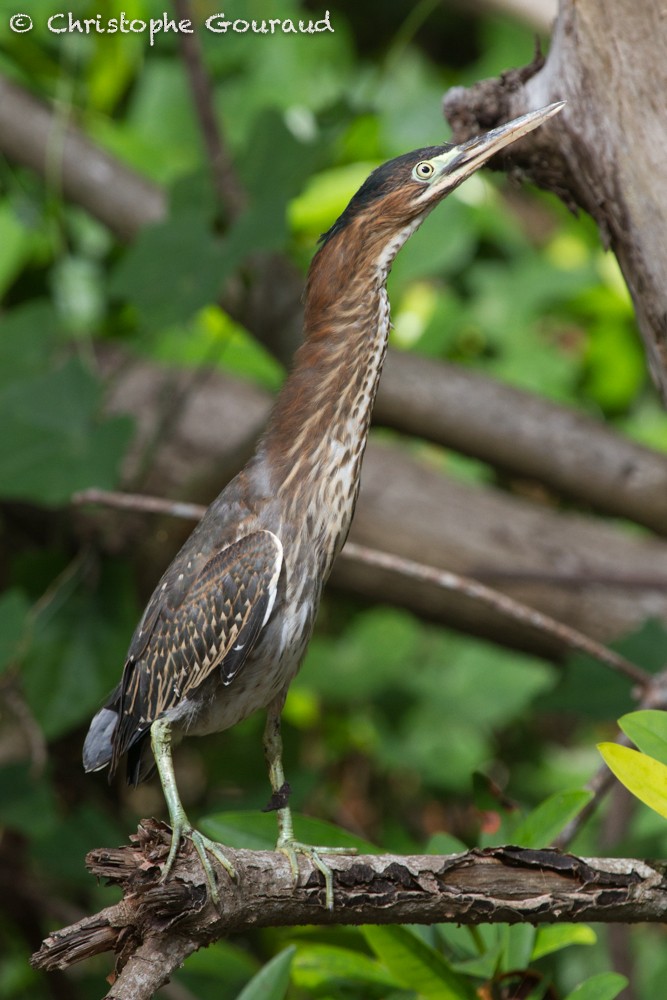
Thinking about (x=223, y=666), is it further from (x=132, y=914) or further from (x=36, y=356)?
(x=36, y=356)

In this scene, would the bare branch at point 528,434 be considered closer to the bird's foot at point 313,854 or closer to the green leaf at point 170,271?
the green leaf at point 170,271

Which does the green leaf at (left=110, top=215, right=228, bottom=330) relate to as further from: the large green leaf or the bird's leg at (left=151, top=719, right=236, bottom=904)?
the bird's leg at (left=151, top=719, right=236, bottom=904)

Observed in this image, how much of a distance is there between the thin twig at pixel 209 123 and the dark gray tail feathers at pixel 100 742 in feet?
4.29

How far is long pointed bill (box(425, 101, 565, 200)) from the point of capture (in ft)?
4.59

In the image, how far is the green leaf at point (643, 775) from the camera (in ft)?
4.00

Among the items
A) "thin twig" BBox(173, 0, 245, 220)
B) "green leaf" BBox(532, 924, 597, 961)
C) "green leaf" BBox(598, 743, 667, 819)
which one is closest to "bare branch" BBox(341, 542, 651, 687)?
"green leaf" BBox(532, 924, 597, 961)

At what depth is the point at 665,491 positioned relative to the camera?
2684mm

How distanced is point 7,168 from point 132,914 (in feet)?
7.85

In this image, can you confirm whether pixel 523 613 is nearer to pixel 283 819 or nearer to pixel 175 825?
pixel 283 819

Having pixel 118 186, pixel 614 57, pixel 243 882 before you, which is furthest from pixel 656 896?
pixel 118 186

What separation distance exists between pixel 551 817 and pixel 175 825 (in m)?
0.50

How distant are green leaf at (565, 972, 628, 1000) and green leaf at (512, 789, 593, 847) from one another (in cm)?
22

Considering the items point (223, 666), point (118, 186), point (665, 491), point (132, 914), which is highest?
point (118, 186)

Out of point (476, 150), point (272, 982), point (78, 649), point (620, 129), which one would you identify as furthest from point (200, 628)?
point (78, 649)
